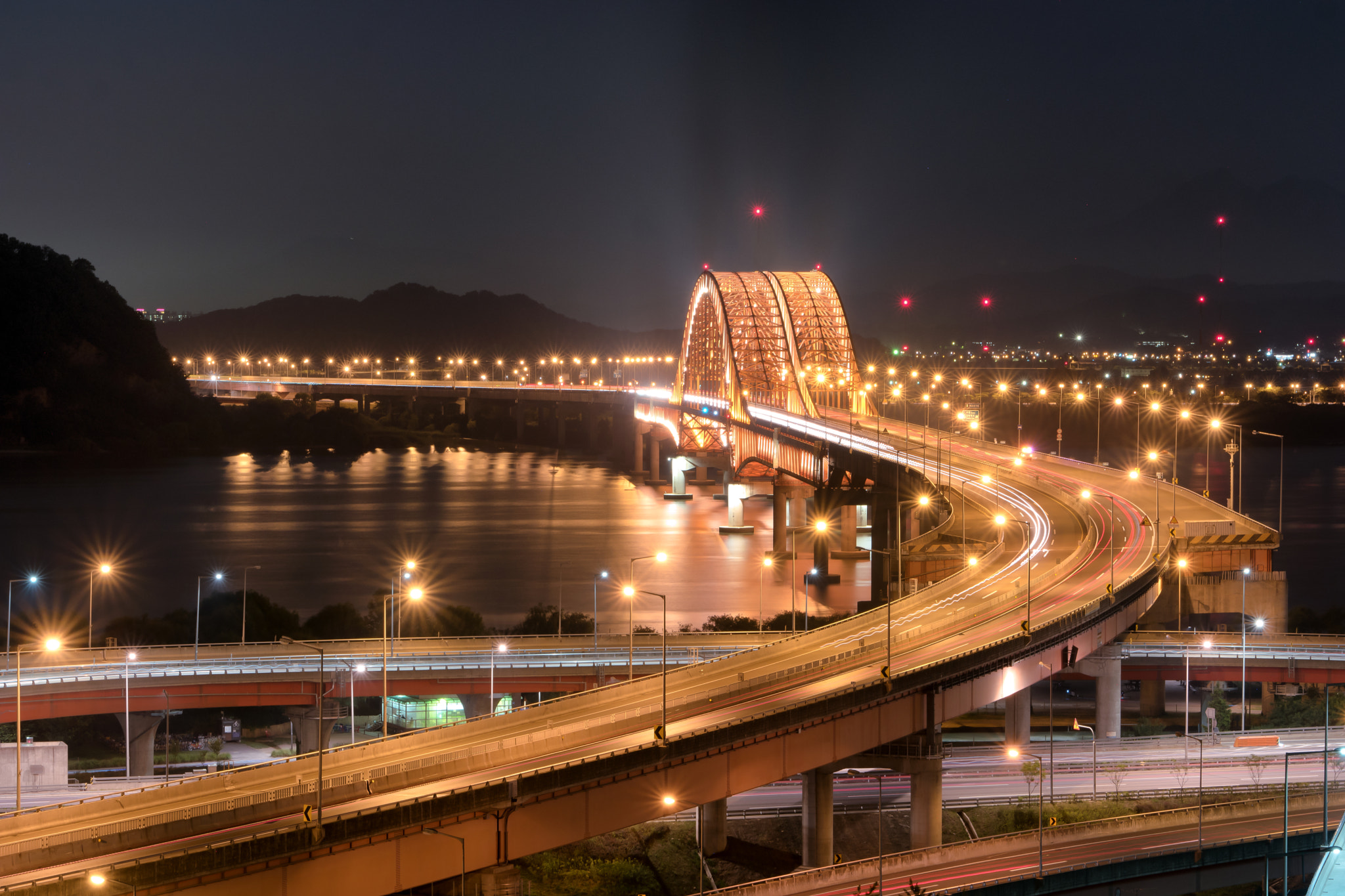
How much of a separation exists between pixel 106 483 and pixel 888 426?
2798 inches

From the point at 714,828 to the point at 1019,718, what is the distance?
11220mm

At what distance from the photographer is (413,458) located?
14525 cm

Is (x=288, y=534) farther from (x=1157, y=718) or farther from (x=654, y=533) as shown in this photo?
(x=1157, y=718)

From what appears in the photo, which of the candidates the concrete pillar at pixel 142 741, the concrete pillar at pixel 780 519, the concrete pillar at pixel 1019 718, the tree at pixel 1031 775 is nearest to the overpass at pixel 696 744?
the tree at pixel 1031 775

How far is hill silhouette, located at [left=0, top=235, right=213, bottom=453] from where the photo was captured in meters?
136

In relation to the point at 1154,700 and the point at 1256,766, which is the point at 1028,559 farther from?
the point at 1256,766

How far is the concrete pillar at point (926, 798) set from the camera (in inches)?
1073

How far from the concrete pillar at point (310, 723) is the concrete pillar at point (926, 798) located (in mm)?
16188

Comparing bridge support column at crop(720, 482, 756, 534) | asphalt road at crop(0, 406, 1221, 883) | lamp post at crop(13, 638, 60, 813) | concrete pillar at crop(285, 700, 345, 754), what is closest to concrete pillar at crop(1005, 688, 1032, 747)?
asphalt road at crop(0, 406, 1221, 883)

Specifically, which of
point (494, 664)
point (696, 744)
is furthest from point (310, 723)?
point (696, 744)

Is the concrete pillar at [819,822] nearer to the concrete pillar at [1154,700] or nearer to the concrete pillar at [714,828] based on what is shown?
the concrete pillar at [714,828]

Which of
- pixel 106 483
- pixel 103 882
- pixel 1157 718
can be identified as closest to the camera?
pixel 103 882

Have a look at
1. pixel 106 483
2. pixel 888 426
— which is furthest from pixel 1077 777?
pixel 106 483

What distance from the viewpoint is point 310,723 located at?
35.9 m
